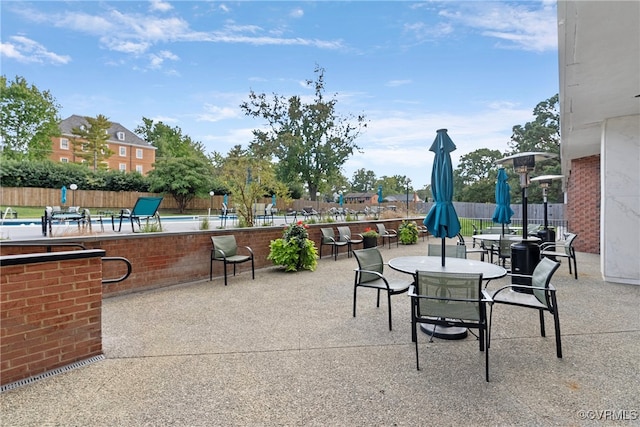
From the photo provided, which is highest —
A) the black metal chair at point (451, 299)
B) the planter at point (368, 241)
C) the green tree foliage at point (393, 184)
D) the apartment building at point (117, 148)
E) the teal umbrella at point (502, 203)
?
the apartment building at point (117, 148)

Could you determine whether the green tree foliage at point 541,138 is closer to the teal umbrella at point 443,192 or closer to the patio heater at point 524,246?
the patio heater at point 524,246

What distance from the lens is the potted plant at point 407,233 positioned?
11.5 meters

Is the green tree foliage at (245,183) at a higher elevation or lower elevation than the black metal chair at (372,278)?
higher

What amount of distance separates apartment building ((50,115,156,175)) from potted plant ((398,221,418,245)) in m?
30.2

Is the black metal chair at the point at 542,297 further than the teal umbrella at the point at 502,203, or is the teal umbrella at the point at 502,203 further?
the teal umbrella at the point at 502,203

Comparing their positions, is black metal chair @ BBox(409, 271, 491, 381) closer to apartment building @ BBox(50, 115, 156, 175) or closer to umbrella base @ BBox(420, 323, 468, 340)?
umbrella base @ BBox(420, 323, 468, 340)

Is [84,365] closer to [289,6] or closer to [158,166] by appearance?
[289,6]

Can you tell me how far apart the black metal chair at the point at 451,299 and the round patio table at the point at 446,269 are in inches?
12.8

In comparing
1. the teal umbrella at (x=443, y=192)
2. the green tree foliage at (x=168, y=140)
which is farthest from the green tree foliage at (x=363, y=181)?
the teal umbrella at (x=443, y=192)

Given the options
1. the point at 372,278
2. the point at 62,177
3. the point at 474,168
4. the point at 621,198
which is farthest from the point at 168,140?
the point at 621,198

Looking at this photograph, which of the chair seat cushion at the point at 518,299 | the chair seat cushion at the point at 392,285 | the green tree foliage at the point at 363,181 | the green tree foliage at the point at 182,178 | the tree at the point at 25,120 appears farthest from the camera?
the green tree foliage at the point at 363,181

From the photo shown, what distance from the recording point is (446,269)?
3375 millimetres

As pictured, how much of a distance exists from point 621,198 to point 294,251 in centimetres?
580

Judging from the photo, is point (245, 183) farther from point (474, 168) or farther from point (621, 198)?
point (474, 168)
